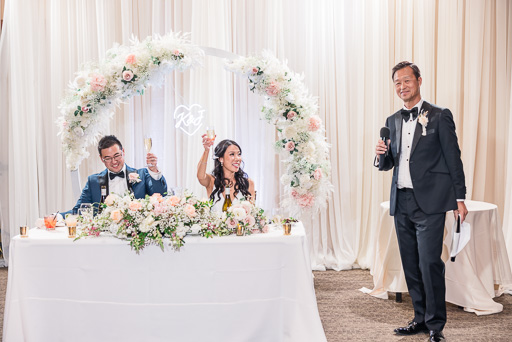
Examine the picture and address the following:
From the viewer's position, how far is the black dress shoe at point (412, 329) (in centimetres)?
355

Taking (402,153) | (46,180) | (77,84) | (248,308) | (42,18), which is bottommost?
(248,308)

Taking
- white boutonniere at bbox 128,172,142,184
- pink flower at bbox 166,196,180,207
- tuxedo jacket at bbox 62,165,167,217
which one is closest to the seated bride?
tuxedo jacket at bbox 62,165,167,217

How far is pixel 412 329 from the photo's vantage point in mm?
3555

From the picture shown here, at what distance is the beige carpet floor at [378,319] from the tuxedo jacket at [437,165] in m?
Result: 0.94

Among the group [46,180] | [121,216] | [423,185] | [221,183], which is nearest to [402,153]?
[423,185]

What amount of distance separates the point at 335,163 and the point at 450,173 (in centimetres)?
227

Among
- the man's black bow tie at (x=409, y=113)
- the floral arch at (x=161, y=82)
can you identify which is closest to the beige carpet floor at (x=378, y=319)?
the floral arch at (x=161, y=82)

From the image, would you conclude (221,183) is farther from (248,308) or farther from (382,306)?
(382,306)

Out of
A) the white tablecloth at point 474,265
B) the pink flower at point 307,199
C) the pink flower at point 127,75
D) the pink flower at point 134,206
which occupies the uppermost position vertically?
the pink flower at point 127,75

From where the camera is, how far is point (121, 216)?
10.00 feet

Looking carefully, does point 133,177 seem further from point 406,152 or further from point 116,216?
point 406,152

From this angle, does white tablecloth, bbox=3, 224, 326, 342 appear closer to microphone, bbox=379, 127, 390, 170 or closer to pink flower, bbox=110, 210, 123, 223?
pink flower, bbox=110, 210, 123, 223

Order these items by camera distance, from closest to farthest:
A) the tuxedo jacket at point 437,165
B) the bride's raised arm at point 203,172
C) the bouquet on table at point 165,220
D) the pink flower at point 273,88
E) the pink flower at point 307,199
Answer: the bouquet on table at point 165,220, the tuxedo jacket at point 437,165, the bride's raised arm at point 203,172, the pink flower at point 273,88, the pink flower at point 307,199

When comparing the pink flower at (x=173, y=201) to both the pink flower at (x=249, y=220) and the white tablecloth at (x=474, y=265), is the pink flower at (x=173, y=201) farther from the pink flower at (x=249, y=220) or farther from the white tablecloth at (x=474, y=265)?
the white tablecloth at (x=474, y=265)
